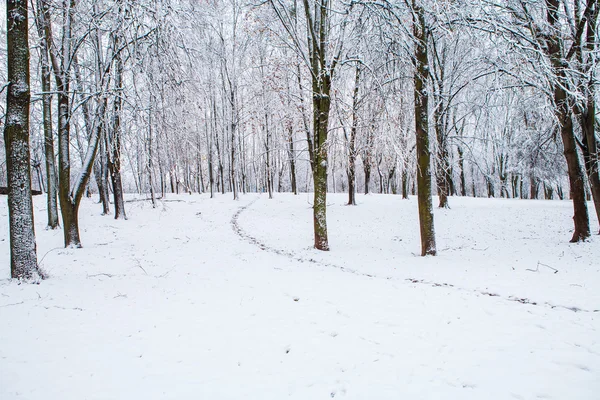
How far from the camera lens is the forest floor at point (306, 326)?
2.69 metres

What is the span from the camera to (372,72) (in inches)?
307

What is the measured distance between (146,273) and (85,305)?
2.11 metres

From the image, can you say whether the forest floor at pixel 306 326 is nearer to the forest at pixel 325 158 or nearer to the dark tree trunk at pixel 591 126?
the forest at pixel 325 158

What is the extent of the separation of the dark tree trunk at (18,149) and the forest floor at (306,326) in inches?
22.5

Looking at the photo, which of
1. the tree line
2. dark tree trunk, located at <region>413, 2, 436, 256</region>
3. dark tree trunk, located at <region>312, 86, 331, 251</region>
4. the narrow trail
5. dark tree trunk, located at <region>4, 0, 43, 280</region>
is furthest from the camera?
dark tree trunk, located at <region>312, 86, 331, 251</region>

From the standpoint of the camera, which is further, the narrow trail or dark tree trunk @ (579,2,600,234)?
dark tree trunk @ (579,2,600,234)

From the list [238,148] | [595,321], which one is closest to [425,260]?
[595,321]

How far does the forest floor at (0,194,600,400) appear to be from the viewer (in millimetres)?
2693

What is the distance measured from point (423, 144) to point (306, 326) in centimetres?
640

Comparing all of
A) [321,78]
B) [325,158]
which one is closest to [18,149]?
[325,158]

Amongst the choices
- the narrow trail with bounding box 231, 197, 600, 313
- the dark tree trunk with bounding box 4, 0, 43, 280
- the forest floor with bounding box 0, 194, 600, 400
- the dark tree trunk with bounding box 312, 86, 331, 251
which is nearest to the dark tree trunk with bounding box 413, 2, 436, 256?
the forest floor with bounding box 0, 194, 600, 400

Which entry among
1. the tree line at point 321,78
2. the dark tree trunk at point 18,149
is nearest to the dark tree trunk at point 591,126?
the tree line at point 321,78

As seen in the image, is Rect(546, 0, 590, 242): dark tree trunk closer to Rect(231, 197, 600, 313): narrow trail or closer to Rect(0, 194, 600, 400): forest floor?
Rect(0, 194, 600, 400): forest floor

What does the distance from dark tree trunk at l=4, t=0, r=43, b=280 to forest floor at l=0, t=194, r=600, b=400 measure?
572mm
